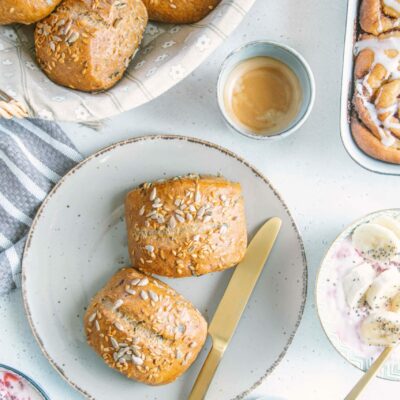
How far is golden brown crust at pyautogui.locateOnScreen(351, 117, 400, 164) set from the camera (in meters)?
1.47

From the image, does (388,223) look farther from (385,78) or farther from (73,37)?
(73,37)

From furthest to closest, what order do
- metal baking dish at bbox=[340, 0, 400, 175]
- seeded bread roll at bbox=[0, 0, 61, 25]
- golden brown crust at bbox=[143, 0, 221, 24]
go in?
metal baking dish at bbox=[340, 0, 400, 175] < golden brown crust at bbox=[143, 0, 221, 24] < seeded bread roll at bbox=[0, 0, 61, 25]

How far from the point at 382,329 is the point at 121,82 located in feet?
2.46

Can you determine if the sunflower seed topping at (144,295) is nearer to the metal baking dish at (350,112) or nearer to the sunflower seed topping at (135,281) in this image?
the sunflower seed topping at (135,281)

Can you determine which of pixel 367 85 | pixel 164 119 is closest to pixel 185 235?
pixel 164 119

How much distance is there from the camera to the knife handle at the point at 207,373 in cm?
151

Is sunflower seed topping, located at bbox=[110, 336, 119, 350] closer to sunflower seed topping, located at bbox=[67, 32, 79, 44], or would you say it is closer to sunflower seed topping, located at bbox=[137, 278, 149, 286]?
sunflower seed topping, located at bbox=[137, 278, 149, 286]

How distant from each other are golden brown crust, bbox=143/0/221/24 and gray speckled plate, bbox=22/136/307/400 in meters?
0.27

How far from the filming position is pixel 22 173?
151cm

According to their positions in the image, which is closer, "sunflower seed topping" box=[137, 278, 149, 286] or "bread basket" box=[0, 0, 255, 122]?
"bread basket" box=[0, 0, 255, 122]

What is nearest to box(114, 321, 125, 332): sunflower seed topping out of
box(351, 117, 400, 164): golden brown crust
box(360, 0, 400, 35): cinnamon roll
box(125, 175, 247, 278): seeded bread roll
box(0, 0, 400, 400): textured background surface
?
box(125, 175, 247, 278): seeded bread roll

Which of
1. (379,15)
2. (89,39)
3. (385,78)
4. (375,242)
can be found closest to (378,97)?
(385,78)

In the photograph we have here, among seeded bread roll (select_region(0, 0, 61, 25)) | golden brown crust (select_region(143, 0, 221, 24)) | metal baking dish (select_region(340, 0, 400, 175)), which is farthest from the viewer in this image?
metal baking dish (select_region(340, 0, 400, 175))

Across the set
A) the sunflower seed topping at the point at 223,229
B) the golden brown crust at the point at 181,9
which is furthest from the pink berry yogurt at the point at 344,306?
the golden brown crust at the point at 181,9
